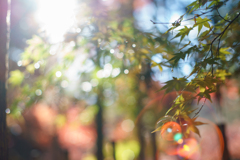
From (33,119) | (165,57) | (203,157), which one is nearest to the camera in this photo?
(165,57)

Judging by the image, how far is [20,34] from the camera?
9.16 m

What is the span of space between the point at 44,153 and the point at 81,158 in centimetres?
695

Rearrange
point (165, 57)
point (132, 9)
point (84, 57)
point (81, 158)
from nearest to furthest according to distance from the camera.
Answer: point (165, 57)
point (84, 57)
point (132, 9)
point (81, 158)

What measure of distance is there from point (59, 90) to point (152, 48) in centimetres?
178

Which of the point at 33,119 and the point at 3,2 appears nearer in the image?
the point at 3,2

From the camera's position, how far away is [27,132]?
9.13 m

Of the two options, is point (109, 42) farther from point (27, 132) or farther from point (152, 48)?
point (27, 132)

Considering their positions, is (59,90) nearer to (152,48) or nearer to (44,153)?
(152,48)

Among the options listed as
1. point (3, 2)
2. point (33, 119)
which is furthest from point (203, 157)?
point (3, 2)

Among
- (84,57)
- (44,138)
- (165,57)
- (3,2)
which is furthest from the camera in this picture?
(44,138)

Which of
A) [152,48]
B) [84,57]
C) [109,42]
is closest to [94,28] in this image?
[109,42]

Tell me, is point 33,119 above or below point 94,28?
below

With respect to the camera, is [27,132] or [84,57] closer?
[84,57]

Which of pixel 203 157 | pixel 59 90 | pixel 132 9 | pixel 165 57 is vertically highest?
pixel 132 9
